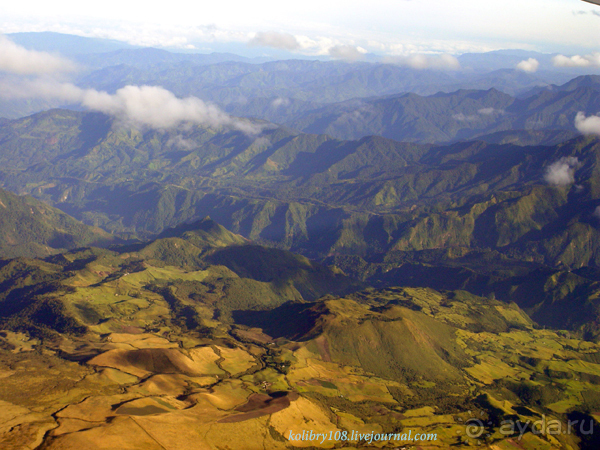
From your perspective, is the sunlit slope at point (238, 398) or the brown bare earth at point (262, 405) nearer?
the sunlit slope at point (238, 398)

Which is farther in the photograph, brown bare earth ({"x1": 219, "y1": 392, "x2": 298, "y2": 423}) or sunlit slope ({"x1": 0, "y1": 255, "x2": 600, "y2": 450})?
brown bare earth ({"x1": 219, "y1": 392, "x2": 298, "y2": 423})

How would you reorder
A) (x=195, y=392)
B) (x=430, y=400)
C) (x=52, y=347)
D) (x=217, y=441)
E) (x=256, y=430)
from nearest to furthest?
(x=217, y=441) → (x=256, y=430) → (x=195, y=392) → (x=430, y=400) → (x=52, y=347)

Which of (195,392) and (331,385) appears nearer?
(195,392)

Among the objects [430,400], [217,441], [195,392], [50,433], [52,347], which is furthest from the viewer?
[52,347]

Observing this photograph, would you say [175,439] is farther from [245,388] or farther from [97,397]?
[245,388]

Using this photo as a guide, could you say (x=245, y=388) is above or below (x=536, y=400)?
above

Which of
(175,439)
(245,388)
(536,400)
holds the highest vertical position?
(175,439)

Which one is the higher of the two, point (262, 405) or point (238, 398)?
point (262, 405)

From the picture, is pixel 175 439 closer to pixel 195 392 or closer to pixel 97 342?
pixel 195 392

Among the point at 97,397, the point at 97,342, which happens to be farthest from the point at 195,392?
the point at 97,342

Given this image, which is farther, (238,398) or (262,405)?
(238,398)
